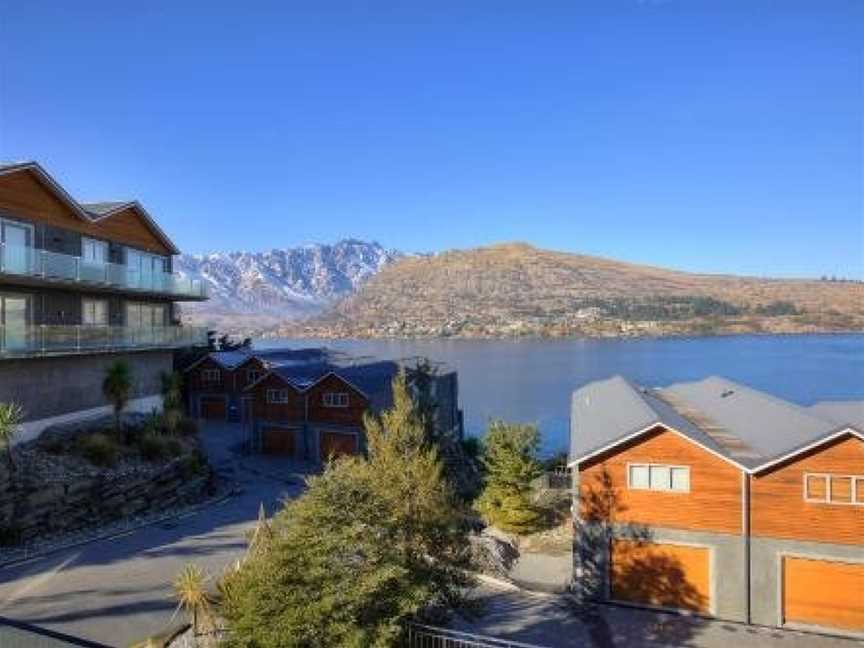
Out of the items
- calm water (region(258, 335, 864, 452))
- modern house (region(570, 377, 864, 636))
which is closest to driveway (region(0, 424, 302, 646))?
modern house (region(570, 377, 864, 636))

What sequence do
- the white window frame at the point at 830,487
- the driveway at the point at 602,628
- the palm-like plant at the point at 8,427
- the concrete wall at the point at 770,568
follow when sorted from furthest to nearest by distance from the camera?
the palm-like plant at the point at 8,427, the concrete wall at the point at 770,568, the white window frame at the point at 830,487, the driveway at the point at 602,628

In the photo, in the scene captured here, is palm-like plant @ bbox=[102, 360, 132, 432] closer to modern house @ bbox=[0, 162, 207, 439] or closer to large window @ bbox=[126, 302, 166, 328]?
modern house @ bbox=[0, 162, 207, 439]

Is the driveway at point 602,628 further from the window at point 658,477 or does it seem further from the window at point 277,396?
the window at point 277,396

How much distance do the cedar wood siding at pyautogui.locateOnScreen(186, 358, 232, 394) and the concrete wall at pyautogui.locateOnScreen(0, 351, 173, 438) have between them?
15599mm

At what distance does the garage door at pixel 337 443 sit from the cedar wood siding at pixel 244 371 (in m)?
12.2

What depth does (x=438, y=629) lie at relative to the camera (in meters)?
14.5

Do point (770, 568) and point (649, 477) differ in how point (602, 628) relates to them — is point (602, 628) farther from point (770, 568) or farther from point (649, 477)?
point (770, 568)

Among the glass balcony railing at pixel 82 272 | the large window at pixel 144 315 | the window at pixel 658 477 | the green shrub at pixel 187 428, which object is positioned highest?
the glass balcony railing at pixel 82 272

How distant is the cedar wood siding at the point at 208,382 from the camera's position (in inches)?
2223

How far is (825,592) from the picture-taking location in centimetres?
2253

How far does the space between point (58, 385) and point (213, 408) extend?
24.7 meters

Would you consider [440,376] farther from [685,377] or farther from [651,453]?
[685,377]

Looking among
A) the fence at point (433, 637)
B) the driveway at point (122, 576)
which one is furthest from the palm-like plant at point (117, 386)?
the fence at point (433, 637)

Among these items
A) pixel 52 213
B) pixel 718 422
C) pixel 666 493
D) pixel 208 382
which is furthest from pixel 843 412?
pixel 208 382
